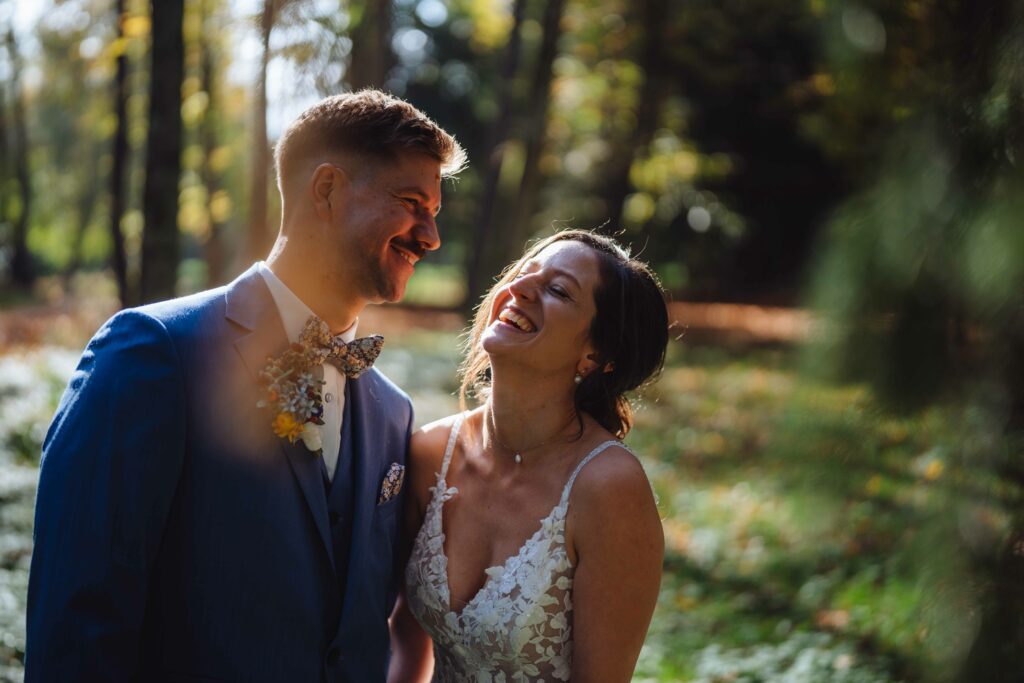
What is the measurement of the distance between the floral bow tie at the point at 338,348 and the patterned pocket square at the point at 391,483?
30 centimetres

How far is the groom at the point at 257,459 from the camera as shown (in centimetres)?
187

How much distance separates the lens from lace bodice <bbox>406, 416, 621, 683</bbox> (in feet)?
8.11

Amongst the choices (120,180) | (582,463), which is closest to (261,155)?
(120,180)

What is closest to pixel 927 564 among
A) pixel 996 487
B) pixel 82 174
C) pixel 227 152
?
pixel 996 487

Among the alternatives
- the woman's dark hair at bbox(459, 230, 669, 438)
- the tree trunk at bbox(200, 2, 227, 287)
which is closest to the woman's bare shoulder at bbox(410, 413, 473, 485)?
the woman's dark hair at bbox(459, 230, 669, 438)

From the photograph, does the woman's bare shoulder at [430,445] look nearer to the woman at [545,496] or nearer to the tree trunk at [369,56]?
the woman at [545,496]

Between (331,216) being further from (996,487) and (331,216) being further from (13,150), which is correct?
(13,150)

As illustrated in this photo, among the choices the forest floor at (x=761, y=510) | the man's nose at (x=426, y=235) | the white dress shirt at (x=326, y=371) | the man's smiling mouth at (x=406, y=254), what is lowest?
the forest floor at (x=761, y=510)

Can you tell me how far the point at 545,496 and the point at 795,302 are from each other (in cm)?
791

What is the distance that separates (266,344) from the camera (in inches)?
87.2

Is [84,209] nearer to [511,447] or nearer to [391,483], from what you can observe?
[511,447]

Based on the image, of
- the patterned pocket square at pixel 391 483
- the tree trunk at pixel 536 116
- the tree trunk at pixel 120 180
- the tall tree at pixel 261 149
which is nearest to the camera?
the patterned pocket square at pixel 391 483

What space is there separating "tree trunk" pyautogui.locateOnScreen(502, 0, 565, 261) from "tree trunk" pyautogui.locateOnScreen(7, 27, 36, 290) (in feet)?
36.2

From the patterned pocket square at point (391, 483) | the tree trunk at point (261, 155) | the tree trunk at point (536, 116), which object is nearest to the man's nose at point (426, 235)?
the patterned pocket square at point (391, 483)
